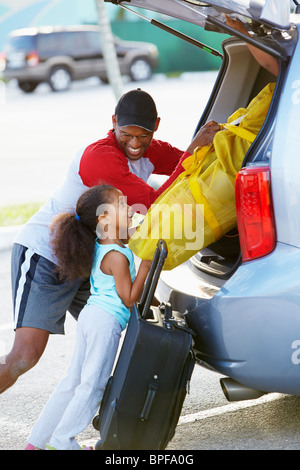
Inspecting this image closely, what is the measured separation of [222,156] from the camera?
320 cm

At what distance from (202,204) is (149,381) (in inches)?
30.4

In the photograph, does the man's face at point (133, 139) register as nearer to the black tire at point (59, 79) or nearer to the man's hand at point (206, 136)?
the man's hand at point (206, 136)

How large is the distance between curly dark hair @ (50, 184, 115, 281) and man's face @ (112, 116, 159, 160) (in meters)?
0.32

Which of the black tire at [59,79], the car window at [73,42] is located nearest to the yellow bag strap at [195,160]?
the black tire at [59,79]

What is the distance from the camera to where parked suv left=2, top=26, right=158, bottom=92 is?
2050 centimetres

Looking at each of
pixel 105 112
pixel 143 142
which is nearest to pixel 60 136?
pixel 105 112

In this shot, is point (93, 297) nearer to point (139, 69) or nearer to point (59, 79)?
point (59, 79)

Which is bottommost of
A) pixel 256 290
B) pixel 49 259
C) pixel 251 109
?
pixel 49 259

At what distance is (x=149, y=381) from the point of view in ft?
9.95

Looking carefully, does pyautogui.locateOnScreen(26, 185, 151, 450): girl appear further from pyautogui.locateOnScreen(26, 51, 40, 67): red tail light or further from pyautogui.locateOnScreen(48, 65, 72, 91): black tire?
pyautogui.locateOnScreen(26, 51, 40, 67): red tail light

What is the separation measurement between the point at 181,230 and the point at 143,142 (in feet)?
1.95

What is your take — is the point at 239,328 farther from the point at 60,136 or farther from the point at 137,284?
the point at 60,136

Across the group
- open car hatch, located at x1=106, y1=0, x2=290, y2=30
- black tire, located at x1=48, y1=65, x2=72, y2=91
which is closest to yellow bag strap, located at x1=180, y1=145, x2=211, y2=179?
open car hatch, located at x1=106, y1=0, x2=290, y2=30

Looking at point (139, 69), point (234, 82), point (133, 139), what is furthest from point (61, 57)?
point (133, 139)
